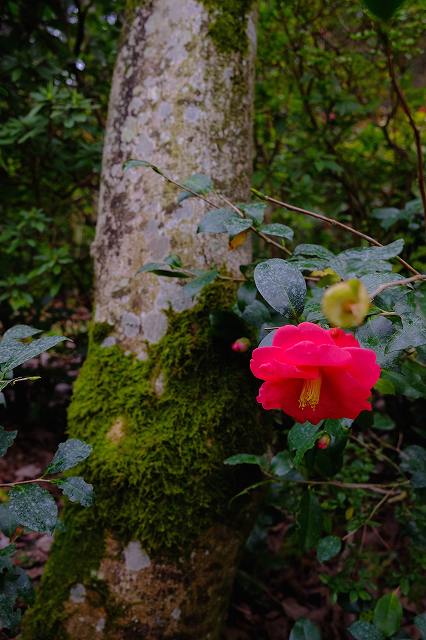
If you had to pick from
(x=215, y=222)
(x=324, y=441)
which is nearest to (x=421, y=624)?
(x=324, y=441)

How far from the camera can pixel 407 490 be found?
1.44 metres

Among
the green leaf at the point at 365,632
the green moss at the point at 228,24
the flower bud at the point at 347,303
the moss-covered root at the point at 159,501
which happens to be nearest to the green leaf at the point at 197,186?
the moss-covered root at the point at 159,501

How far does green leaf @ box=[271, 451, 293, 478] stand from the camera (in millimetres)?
1192

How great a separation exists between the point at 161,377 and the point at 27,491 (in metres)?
0.50

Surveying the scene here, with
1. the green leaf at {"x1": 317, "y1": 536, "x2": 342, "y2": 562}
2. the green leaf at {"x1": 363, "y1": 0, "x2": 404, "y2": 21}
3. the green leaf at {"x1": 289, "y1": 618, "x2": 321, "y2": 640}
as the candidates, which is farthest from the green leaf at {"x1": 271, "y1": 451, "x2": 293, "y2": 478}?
the green leaf at {"x1": 363, "y1": 0, "x2": 404, "y2": 21}

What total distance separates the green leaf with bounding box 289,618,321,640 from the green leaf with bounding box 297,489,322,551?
171mm

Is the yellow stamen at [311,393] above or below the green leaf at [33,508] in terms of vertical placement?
above

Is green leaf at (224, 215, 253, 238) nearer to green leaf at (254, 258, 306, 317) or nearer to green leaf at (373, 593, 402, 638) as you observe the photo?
green leaf at (254, 258, 306, 317)

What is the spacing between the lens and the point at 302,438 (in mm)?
906

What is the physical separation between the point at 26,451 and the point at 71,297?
2.74ft

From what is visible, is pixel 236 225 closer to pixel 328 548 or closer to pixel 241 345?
pixel 241 345

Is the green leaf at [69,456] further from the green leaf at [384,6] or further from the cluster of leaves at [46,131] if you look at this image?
the cluster of leaves at [46,131]

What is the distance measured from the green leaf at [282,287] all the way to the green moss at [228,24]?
3.15 ft

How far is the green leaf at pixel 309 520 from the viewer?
1.18 m
